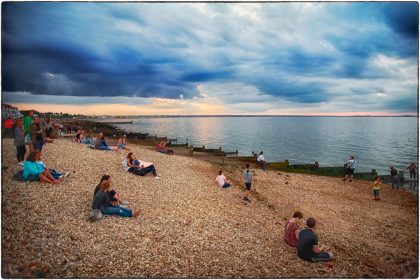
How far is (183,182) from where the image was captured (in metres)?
17.4

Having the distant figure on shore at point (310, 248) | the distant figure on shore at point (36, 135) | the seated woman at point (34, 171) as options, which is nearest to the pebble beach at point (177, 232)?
the distant figure on shore at point (310, 248)

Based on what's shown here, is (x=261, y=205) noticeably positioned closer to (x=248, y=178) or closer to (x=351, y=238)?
(x=248, y=178)

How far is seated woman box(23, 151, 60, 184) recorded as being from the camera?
39.1 ft

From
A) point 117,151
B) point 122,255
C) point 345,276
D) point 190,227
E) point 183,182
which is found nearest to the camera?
point 122,255

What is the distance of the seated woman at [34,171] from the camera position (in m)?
11.9

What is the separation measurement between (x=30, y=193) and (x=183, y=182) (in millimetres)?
8303

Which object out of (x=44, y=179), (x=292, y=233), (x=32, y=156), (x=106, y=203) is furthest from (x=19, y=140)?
(x=292, y=233)

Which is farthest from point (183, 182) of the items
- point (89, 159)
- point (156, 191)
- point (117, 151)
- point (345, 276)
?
point (345, 276)

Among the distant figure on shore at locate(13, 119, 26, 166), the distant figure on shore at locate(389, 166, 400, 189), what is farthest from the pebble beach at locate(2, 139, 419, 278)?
the distant figure on shore at locate(389, 166, 400, 189)

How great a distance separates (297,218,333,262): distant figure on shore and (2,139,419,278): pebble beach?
0.80 feet

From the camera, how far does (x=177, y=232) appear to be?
10.2m

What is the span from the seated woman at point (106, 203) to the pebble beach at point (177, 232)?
396 millimetres

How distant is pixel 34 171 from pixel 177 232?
6.73 m

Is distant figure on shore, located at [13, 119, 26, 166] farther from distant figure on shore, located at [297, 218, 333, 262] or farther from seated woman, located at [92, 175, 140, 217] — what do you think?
distant figure on shore, located at [297, 218, 333, 262]
